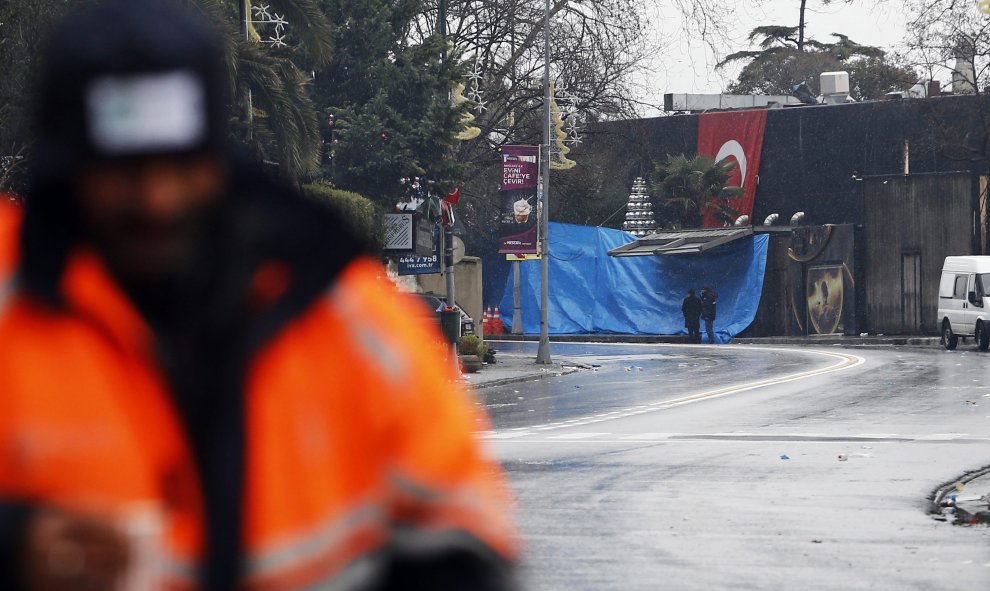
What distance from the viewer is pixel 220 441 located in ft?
5.24

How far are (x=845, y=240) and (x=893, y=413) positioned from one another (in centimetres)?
2945

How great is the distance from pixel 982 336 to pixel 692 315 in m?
11.1

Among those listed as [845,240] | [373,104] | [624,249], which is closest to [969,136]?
[845,240]

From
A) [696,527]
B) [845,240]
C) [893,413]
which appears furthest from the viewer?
[845,240]

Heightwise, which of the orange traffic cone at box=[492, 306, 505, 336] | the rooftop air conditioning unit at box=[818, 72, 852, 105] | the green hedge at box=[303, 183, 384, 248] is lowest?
the orange traffic cone at box=[492, 306, 505, 336]

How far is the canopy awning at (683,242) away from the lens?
4716cm

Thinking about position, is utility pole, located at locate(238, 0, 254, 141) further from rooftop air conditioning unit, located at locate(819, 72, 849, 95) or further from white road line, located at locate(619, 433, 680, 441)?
rooftop air conditioning unit, located at locate(819, 72, 849, 95)

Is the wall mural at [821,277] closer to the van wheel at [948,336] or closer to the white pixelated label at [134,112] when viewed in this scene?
the van wheel at [948,336]

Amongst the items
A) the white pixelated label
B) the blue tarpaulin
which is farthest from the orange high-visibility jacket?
the blue tarpaulin

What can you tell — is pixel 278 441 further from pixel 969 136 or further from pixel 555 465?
pixel 969 136

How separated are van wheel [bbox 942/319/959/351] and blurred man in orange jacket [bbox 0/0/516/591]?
3780 cm

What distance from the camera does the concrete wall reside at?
140 ft

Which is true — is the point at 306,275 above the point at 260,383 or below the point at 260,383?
above

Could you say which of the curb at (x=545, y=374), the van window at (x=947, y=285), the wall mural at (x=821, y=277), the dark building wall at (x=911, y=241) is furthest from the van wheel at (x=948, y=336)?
the curb at (x=545, y=374)
